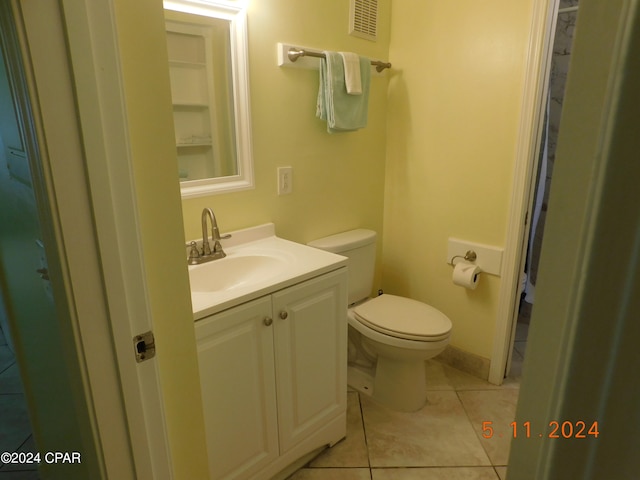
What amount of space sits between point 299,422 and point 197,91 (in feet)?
4.60

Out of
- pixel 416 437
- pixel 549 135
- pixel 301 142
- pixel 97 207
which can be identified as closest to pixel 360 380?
pixel 416 437

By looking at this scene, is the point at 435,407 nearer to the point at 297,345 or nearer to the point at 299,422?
the point at 299,422

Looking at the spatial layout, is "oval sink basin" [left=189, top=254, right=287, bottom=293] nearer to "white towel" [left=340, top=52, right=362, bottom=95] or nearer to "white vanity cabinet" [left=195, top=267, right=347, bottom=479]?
"white vanity cabinet" [left=195, top=267, right=347, bottom=479]

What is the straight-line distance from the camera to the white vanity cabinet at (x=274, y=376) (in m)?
1.27

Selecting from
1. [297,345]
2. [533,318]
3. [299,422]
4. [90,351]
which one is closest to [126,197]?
[90,351]

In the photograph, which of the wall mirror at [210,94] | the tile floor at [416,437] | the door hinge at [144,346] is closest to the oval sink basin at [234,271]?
the wall mirror at [210,94]

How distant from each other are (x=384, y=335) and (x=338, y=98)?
3.75 feet

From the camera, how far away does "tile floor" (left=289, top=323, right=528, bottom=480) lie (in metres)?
1.64

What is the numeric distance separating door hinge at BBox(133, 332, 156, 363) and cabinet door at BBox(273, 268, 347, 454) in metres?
0.62

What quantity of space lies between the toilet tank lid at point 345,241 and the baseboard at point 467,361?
2.80ft

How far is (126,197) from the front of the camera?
27.2 inches

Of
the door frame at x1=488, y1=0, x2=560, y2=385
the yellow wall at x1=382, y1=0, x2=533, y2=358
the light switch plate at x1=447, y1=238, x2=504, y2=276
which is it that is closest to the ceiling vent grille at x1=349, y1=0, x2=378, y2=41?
the yellow wall at x1=382, y1=0, x2=533, y2=358

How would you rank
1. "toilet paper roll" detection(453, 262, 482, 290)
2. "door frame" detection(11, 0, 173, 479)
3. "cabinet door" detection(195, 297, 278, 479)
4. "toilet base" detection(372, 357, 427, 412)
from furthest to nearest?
1. "toilet paper roll" detection(453, 262, 482, 290)
2. "toilet base" detection(372, 357, 427, 412)
3. "cabinet door" detection(195, 297, 278, 479)
4. "door frame" detection(11, 0, 173, 479)

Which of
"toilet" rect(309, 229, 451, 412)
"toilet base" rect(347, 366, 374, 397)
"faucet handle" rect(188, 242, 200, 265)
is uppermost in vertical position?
"faucet handle" rect(188, 242, 200, 265)
